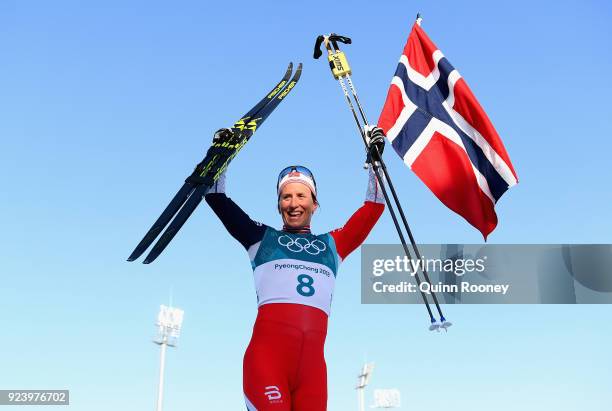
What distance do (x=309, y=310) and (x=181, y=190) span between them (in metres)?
1.49

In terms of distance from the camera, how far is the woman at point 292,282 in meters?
4.92

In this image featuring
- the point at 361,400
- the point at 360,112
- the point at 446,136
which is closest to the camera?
the point at 360,112

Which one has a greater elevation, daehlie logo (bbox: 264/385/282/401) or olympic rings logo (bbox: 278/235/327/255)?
olympic rings logo (bbox: 278/235/327/255)

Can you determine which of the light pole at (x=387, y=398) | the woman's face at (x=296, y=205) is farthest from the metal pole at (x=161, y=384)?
the woman's face at (x=296, y=205)

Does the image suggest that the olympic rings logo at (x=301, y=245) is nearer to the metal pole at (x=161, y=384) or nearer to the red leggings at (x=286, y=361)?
the red leggings at (x=286, y=361)

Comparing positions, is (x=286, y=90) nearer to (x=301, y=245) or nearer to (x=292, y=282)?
(x=301, y=245)

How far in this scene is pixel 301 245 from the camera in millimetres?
5652

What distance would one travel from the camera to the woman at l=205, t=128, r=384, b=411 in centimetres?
492

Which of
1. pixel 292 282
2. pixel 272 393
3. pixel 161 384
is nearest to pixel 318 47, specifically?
pixel 292 282

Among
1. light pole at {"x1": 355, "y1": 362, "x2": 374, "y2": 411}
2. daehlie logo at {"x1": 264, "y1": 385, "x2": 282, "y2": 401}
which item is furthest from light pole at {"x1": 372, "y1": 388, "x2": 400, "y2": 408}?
daehlie logo at {"x1": 264, "y1": 385, "x2": 282, "y2": 401}

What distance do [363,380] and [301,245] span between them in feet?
154

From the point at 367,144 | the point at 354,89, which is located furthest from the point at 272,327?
the point at 354,89

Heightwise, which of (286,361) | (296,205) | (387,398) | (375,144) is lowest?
(286,361)

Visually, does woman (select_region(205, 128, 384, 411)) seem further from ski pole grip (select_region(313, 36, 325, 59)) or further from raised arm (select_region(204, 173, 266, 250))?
ski pole grip (select_region(313, 36, 325, 59))
